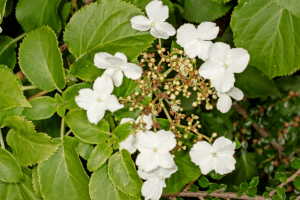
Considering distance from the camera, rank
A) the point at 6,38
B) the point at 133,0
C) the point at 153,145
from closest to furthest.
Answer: the point at 153,145 → the point at 133,0 → the point at 6,38

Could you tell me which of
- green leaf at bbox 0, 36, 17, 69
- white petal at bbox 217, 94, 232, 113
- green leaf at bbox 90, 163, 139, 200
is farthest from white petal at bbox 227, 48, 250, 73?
green leaf at bbox 0, 36, 17, 69

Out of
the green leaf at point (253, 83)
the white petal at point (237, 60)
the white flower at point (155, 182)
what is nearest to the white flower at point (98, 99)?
the white flower at point (155, 182)

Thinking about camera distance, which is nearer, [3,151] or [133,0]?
[3,151]

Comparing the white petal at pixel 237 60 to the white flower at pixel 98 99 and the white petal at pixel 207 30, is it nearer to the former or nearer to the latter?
the white petal at pixel 207 30

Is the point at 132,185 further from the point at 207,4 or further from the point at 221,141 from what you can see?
the point at 207,4

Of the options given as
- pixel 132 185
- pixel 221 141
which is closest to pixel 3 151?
pixel 132 185

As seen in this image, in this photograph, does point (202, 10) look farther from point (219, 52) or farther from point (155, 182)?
point (155, 182)

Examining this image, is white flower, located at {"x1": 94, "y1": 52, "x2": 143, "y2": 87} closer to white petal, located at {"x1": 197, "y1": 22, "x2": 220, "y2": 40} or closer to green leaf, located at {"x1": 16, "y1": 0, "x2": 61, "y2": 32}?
white petal, located at {"x1": 197, "y1": 22, "x2": 220, "y2": 40}

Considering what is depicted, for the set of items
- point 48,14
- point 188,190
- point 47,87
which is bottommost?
point 188,190
